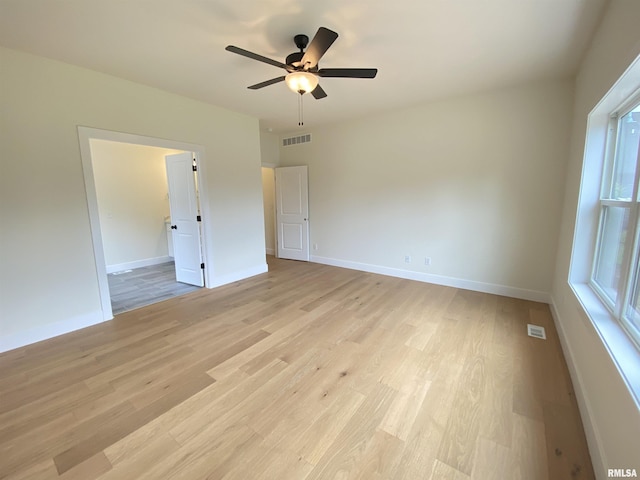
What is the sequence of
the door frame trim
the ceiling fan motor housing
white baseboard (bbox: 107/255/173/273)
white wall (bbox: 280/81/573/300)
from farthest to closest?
1. white baseboard (bbox: 107/255/173/273)
2. white wall (bbox: 280/81/573/300)
3. the door frame trim
4. the ceiling fan motor housing

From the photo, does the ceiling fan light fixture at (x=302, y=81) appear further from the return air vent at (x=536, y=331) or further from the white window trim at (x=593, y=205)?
the return air vent at (x=536, y=331)

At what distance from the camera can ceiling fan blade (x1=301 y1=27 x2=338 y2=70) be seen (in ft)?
5.68

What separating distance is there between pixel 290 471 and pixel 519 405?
5.09 ft

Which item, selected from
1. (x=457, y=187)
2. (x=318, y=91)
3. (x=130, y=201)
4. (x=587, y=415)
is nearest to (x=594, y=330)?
(x=587, y=415)

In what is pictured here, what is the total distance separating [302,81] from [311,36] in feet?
1.31

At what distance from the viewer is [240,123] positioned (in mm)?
4352

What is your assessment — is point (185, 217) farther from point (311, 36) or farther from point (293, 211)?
point (311, 36)

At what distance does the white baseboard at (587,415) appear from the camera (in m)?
1.34

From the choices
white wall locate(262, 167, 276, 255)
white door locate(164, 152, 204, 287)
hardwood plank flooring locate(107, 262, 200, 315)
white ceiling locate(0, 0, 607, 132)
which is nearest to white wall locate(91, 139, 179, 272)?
hardwood plank flooring locate(107, 262, 200, 315)

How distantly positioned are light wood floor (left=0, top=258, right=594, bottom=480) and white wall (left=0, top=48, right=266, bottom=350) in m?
0.36

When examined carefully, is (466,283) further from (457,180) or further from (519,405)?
(519,405)

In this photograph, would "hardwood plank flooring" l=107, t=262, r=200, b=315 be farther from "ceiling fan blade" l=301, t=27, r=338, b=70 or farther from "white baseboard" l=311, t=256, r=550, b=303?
"ceiling fan blade" l=301, t=27, r=338, b=70

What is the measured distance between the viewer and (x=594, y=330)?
5.31 feet

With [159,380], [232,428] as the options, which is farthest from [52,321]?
[232,428]
